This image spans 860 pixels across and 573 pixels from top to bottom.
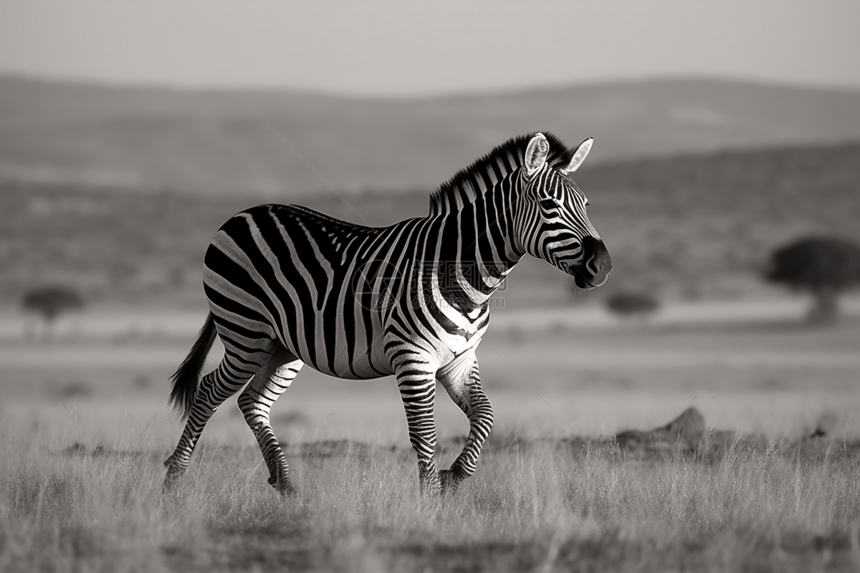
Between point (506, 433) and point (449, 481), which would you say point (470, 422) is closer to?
point (449, 481)

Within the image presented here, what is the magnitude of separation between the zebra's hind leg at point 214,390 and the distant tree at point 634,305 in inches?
1456

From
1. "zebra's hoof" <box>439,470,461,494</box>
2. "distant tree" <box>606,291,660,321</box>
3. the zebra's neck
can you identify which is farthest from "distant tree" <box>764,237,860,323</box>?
"zebra's hoof" <box>439,470,461,494</box>

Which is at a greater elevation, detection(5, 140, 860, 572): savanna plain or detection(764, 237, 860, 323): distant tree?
detection(764, 237, 860, 323): distant tree

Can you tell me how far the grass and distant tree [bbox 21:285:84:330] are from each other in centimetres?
3318

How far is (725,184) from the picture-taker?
62625 millimetres

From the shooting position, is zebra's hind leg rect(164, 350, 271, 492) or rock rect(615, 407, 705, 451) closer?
zebra's hind leg rect(164, 350, 271, 492)

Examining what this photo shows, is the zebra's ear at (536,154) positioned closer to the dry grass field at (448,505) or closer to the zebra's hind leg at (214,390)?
the dry grass field at (448,505)

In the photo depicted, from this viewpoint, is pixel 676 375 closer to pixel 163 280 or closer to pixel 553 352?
pixel 553 352

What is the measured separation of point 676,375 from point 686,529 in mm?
26599

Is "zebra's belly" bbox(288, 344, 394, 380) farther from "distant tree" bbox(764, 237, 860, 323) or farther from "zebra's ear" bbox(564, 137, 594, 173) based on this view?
"distant tree" bbox(764, 237, 860, 323)

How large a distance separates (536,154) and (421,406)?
2.12 metres

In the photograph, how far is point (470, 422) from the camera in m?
7.62

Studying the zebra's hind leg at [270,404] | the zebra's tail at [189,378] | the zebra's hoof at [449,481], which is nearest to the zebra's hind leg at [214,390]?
the zebra's hind leg at [270,404]

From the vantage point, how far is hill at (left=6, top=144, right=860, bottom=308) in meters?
48.9
